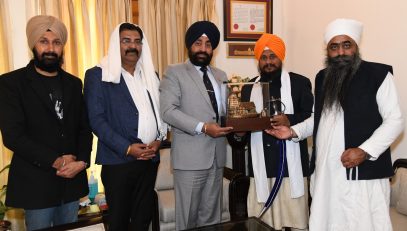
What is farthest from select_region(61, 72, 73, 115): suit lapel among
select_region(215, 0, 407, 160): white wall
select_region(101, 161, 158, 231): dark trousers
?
select_region(215, 0, 407, 160): white wall

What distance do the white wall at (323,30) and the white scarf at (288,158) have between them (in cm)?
97

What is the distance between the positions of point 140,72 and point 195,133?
55 cm

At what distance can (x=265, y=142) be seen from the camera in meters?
2.28

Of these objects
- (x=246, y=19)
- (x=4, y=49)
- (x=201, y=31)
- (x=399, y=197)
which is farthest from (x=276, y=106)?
(x=4, y=49)

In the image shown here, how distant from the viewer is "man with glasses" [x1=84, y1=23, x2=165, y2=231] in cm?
200

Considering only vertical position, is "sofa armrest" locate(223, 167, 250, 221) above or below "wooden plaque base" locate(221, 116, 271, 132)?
below

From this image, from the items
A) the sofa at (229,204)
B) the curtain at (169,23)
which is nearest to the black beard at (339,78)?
the sofa at (229,204)

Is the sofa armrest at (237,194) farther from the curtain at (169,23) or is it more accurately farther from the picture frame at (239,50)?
the picture frame at (239,50)

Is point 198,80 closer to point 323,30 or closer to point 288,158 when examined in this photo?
point 288,158

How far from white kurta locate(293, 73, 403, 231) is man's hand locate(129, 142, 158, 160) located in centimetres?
98

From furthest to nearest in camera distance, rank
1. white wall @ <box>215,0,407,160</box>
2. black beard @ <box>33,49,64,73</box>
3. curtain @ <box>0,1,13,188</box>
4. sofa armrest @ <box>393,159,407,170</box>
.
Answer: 1. curtain @ <box>0,1,13,188</box>
2. white wall @ <box>215,0,407,160</box>
3. sofa armrest @ <box>393,159,407,170</box>
4. black beard @ <box>33,49,64,73</box>

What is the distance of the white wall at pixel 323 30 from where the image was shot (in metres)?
2.63

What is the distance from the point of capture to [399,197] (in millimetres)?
2338

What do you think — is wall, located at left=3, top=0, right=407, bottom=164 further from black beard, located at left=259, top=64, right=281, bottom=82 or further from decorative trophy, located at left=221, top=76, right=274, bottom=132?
decorative trophy, located at left=221, top=76, right=274, bottom=132
